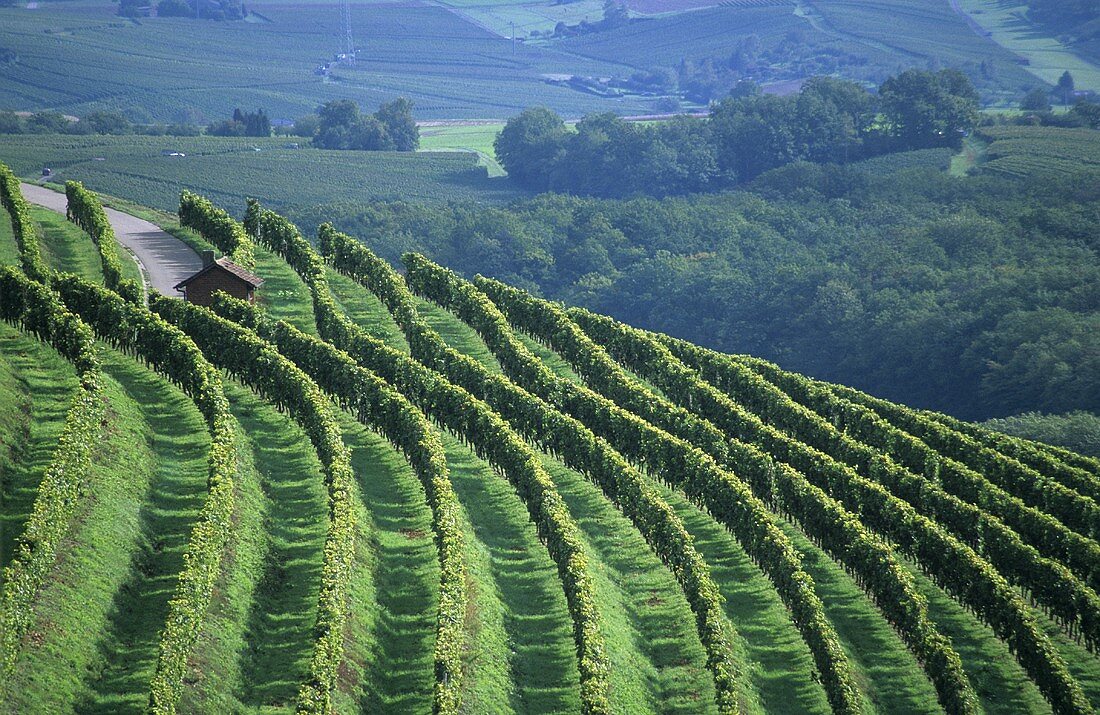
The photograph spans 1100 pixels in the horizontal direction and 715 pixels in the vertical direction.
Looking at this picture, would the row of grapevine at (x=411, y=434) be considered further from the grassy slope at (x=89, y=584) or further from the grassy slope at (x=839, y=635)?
the grassy slope at (x=839, y=635)

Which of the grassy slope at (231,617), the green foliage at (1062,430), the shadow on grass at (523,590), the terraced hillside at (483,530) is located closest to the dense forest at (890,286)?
the green foliage at (1062,430)

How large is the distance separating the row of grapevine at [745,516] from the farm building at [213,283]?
34.1 ft

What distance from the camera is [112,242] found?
3332 inches

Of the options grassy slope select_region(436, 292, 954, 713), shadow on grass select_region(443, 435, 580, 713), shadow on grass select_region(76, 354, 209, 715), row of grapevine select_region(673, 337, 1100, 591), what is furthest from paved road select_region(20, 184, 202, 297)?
grassy slope select_region(436, 292, 954, 713)

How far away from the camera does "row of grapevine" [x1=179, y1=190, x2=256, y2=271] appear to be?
86.4m

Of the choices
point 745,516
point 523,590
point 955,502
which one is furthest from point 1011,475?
point 523,590

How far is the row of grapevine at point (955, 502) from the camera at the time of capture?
2217 inches

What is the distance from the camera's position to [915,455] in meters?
70.3

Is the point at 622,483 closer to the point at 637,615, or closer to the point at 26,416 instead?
the point at 637,615

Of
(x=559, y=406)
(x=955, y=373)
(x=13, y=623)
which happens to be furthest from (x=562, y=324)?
(x=955, y=373)

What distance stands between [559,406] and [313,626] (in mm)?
28118

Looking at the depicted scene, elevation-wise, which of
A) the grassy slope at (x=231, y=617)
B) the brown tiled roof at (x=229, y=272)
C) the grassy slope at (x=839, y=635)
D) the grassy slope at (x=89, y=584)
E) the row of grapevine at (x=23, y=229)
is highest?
the row of grapevine at (x=23, y=229)

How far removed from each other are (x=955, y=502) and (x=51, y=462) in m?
40.8

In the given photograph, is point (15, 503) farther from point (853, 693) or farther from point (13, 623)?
point (853, 693)
